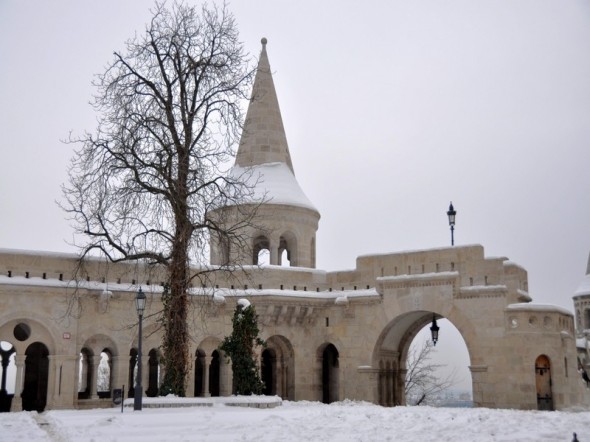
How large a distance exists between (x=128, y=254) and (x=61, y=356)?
417 centimetres

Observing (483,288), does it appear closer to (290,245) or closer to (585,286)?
(290,245)

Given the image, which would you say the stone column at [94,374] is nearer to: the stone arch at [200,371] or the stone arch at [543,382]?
the stone arch at [200,371]

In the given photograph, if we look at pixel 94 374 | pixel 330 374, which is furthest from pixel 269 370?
pixel 94 374

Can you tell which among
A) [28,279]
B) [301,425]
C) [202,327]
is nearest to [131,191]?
[28,279]

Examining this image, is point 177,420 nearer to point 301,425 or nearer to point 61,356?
point 301,425

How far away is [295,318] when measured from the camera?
24.0m

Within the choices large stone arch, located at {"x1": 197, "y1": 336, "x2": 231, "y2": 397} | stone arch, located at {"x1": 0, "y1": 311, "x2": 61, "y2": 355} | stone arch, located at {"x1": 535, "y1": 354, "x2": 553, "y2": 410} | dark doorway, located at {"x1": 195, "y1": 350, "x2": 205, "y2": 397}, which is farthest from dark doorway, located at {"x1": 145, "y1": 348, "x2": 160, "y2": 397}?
stone arch, located at {"x1": 535, "y1": 354, "x2": 553, "y2": 410}

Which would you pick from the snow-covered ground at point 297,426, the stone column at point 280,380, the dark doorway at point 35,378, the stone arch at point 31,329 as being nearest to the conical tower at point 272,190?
the stone column at point 280,380

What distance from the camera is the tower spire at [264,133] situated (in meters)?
26.9

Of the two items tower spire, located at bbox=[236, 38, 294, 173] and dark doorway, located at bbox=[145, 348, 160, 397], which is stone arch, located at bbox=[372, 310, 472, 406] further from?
dark doorway, located at bbox=[145, 348, 160, 397]

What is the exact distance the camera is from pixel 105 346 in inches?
873

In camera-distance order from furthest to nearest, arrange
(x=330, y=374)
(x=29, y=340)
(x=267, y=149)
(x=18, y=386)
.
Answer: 1. (x=267, y=149)
2. (x=330, y=374)
3. (x=29, y=340)
4. (x=18, y=386)

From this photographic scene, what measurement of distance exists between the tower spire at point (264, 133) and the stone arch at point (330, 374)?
265 inches

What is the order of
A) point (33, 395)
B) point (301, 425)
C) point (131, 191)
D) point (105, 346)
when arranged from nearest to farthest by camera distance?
point (301, 425) < point (131, 191) < point (105, 346) < point (33, 395)
